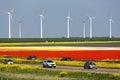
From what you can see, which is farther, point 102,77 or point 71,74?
point 71,74

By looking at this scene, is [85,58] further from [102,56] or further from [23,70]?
[23,70]

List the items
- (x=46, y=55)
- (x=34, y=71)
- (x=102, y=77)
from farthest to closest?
(x=46, y=55) < (x=34, y=71) < (x=102, y=77)

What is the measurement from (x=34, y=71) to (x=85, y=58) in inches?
1127

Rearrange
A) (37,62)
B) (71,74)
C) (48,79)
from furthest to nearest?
1. (37,62)
2. (71,74)
3. (48,79)

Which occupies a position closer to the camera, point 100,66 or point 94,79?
point 94,79

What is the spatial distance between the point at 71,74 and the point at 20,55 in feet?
167

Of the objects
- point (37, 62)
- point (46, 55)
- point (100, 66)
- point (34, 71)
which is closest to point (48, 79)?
point (34, 71)

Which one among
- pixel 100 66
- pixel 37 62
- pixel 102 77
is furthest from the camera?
Answer: pixel 37 62

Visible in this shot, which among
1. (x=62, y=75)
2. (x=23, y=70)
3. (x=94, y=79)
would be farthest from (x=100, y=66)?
(x=94, y=79)

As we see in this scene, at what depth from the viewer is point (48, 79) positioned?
159 ft

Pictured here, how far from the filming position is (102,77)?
51844mm

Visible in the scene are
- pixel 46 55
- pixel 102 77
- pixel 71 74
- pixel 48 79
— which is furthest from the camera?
pixel 46 55

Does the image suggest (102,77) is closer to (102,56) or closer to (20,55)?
(102,56)

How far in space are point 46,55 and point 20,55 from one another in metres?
7.48
